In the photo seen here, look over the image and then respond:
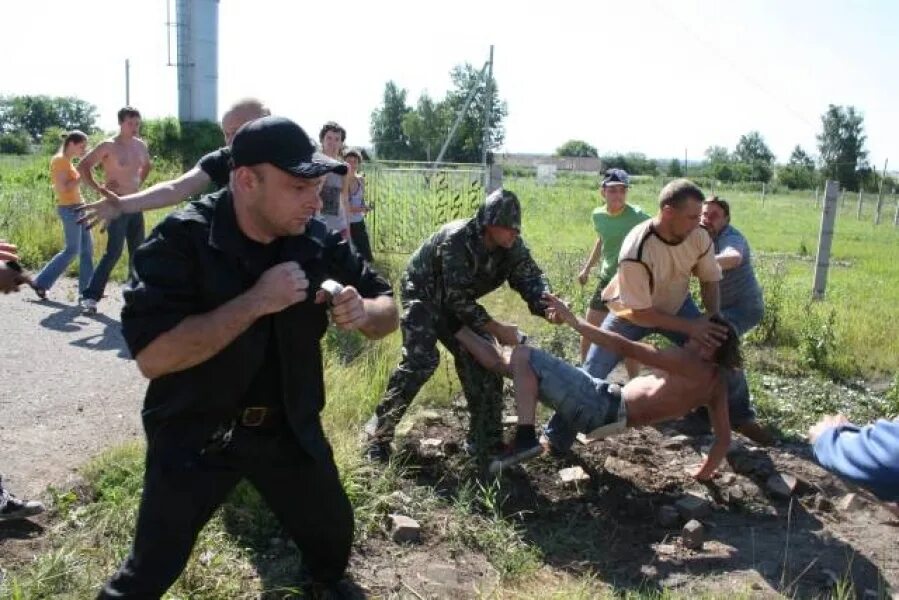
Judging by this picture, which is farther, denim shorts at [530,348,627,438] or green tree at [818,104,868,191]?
green tree at [818,104,868,191]

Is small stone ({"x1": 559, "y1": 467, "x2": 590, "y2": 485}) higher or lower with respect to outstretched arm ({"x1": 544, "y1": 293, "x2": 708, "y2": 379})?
lower

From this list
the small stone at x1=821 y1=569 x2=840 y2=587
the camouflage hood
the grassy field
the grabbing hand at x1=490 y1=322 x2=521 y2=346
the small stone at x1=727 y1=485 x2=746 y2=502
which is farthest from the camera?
the grabbing hand at x1=490 y1=322 x2=521 y2=346

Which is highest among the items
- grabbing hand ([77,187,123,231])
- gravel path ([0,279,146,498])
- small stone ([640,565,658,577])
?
grabbing hand ([77,187,123,231])

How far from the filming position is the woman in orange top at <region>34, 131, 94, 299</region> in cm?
838

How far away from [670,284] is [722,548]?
167cm

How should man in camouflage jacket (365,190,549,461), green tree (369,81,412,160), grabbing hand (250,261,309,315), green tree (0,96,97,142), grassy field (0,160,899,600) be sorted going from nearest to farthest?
1. grabbing hand (250,261,309,315)
2. grassy field (0,160,899,600)
3. man in camouflage jacket (365,190,549,461)
4. green tree (369,81,412,160)
5. green tree (0,96,97,142)

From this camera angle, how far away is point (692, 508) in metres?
4.32

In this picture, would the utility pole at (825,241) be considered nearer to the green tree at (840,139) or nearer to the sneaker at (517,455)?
the sneaker at (517,455)

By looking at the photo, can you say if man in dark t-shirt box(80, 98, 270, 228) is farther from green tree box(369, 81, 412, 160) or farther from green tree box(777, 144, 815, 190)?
green tree box(369, 81, 412, 160)

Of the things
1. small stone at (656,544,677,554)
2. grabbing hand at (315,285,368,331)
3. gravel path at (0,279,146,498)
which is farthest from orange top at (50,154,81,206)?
small stone at (656,544,677,554)

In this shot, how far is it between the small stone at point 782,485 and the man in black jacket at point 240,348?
111 inches

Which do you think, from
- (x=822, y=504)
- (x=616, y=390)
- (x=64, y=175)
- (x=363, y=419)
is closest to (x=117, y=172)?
(x=64, y=175)

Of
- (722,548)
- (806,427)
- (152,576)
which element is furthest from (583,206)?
(152,576)

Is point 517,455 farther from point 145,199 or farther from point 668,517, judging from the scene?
point 145,199
